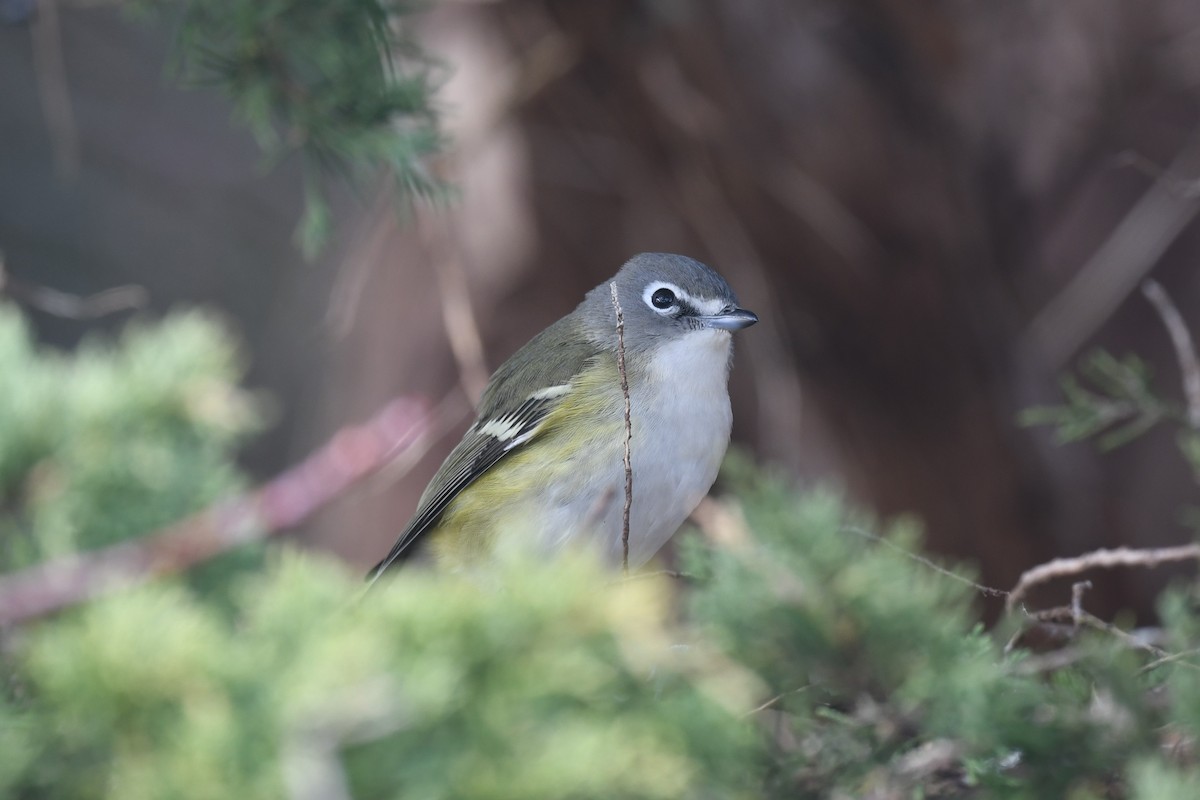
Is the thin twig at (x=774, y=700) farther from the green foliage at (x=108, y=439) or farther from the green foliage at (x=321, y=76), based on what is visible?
the green foliage at (x=321, y=76)

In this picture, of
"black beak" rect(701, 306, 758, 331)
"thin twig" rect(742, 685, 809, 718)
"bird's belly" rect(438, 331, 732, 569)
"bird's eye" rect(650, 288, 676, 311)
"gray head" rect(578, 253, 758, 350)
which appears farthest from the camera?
"bird's eye" rect(650, 288, 676, 311)

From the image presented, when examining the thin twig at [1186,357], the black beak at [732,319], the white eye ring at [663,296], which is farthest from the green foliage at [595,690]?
the white eye ring at [663,296]

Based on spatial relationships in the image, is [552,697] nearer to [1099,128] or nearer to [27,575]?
[27,575]

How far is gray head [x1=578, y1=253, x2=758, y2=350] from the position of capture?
3469mm

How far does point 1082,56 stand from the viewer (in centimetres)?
532

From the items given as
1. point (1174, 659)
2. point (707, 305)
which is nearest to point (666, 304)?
point (707, 305)

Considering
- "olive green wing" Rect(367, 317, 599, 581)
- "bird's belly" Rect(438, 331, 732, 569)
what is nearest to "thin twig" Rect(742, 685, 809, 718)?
"bird's belly" Rect(438, 331, 732, 569)

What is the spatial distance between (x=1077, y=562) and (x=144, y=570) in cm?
158

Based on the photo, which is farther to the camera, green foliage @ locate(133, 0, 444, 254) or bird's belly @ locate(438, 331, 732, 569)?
bird's belly @ locate(438, 331, 732, 569)

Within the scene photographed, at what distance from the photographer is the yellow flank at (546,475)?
10.4ft

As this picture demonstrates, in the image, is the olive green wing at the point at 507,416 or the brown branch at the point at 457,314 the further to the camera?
the brown branch at the point at 457,314

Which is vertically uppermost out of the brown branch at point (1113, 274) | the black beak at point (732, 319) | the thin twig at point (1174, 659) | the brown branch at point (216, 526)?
the brown branch at point (216, 526)

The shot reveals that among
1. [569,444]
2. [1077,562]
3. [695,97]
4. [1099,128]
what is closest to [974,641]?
[1077,562]

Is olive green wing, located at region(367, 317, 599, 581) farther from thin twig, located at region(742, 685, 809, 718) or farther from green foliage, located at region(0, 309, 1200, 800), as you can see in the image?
thin twig, located at region(742, 685, 809, 718)
